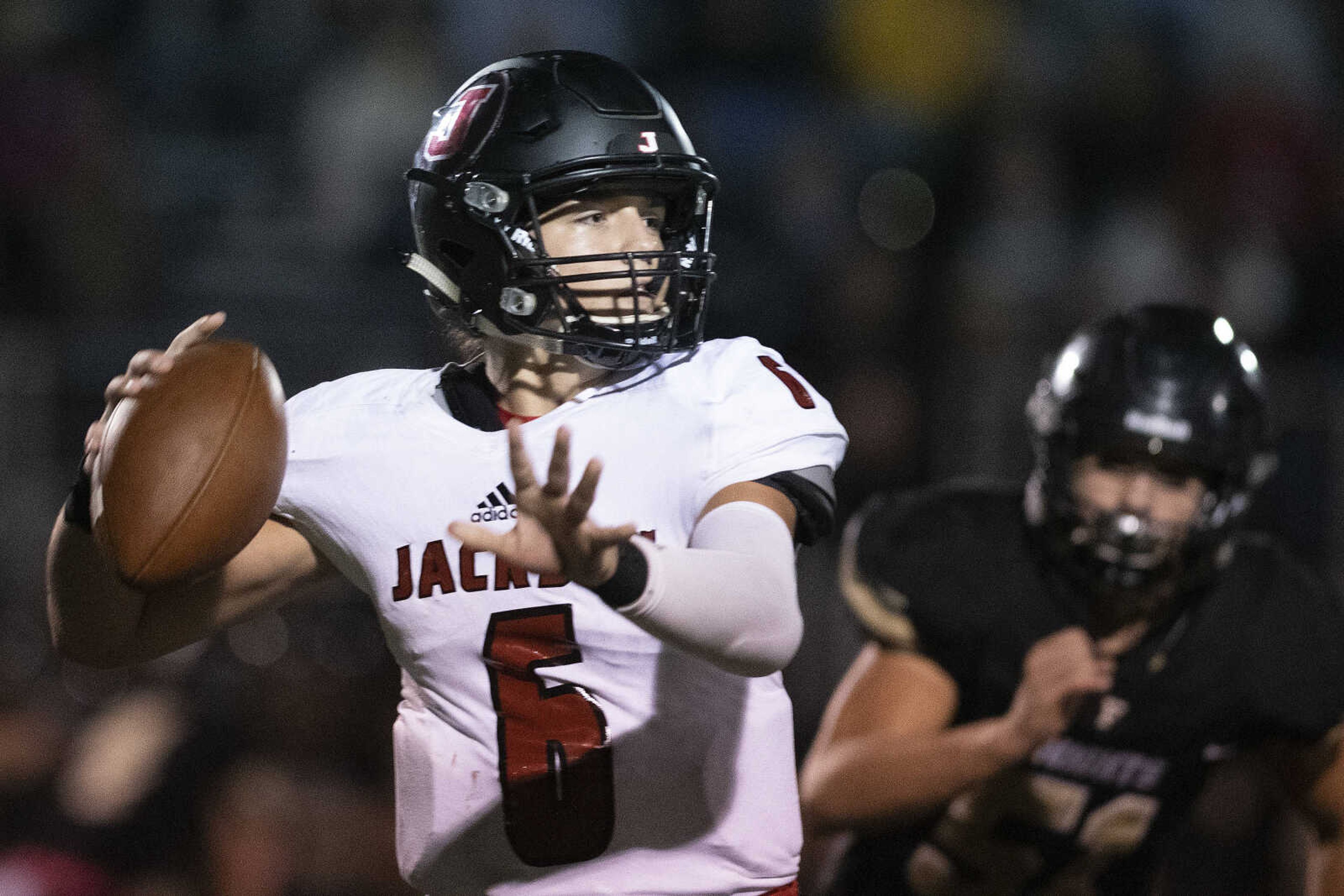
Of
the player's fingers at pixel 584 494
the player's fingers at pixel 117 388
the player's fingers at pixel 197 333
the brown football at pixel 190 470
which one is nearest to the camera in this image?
the player's fingers at pixel 584 494

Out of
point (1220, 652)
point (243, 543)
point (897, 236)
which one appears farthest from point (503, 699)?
point (897, 236)

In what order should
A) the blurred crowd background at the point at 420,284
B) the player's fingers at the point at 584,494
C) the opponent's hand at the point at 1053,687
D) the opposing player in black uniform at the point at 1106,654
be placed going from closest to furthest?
1. the player's fingers at the point at 584,494
2. the opponent's hand at the point at 1053,687
3. the opposing player in black uniform at the point at 1106,654
4. the blurred crowd background at the point at 420,284

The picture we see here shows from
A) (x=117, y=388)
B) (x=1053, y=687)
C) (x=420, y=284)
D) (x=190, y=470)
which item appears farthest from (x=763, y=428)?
(x=420, y=284)

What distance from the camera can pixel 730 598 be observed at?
1561mm

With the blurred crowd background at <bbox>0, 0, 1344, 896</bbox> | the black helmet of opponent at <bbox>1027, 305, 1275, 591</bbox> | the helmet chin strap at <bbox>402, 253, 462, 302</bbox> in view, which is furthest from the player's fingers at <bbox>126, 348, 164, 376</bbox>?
the blurred crowd background at <bbox>0, 0, 1344, 896</bbox>

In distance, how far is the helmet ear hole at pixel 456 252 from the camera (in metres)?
2.05

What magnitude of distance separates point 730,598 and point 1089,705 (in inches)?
55.4

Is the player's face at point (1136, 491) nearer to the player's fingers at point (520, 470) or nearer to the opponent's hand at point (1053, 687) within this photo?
the opponent's hand at point (1053, 687)

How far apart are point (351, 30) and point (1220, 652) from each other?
4053mm

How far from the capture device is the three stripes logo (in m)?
1.84

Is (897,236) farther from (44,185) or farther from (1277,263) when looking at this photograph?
(44,185)

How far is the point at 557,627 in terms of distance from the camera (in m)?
1.85

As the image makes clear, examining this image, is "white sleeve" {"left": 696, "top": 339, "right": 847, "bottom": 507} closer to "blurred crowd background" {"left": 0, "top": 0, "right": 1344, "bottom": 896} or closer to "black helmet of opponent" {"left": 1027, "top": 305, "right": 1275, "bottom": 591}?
"black helmet of opponent" {"left": 1027, "top": 305, "right": 1275, "bottom": 591}

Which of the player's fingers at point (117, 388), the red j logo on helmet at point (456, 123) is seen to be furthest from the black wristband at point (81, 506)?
the red j logo on helmet at point (456, 123)
